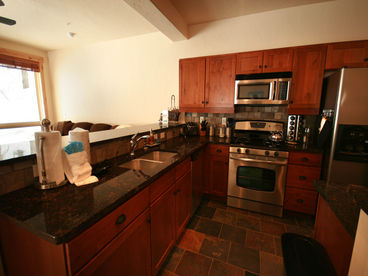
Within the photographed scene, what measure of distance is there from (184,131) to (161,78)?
1182mm

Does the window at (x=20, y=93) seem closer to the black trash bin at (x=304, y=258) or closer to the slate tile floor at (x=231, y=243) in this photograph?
the slate tile floor at (x=231, y=243)

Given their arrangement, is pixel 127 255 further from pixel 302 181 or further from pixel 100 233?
pixel 302 181

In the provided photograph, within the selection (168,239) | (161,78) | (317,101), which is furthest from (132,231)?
(161,78)

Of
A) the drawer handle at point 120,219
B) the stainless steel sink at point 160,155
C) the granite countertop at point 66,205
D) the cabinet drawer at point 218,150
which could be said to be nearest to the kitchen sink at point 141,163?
the stainless steel sink at point 160,155

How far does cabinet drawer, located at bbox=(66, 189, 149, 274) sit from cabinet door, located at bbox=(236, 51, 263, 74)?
7.28 feet

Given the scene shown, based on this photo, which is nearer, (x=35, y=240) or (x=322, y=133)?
(x=35, y=240)

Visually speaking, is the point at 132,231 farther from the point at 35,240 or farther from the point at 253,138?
the point at 253,138

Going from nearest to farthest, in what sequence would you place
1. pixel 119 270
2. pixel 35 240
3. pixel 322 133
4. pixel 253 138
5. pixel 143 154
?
pixel 35 240 < pixel 119 270 < pixel 143 154 < pixel 322 133 < pixel 253 138

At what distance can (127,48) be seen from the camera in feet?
11.3

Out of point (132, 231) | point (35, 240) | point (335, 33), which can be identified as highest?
point (335, 33)

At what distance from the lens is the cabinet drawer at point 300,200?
6.84ft

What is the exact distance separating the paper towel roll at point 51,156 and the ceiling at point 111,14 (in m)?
1.76

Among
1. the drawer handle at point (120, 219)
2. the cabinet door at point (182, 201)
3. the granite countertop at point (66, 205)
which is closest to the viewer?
the granite countertop at point (66, 205)

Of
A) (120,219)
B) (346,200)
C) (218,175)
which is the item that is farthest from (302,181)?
(120,219)
